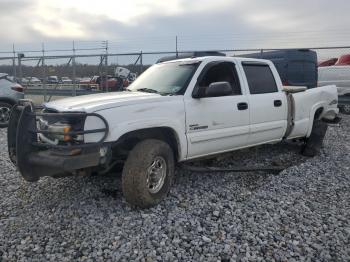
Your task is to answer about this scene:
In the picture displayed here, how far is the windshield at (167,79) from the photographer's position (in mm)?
4871

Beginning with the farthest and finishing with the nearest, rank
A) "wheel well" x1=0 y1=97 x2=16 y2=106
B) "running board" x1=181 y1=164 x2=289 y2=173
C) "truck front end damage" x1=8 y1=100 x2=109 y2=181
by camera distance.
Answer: "wheel well" x1=0 y1=97 x2=16 y2=106 → "running board" x1=181 y1=164 x2=289 y2=173 → "truck front end damage" x1=8 y1=100 x2=109 y2=181

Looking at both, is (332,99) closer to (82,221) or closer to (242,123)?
(242,123)

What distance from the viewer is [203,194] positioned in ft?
15.9

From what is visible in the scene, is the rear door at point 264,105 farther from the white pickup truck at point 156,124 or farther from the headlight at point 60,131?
the headlight at point 60,131

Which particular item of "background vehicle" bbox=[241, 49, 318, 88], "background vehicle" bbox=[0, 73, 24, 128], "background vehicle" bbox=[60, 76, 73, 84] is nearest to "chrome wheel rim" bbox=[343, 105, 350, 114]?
"background vehicle" bbox=[241, 49, 318, 88]

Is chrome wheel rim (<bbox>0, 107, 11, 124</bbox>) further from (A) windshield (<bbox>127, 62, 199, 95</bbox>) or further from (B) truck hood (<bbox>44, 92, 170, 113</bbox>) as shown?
(B) truck hood (<bbox>44, 92, 170, 113</bbox>)

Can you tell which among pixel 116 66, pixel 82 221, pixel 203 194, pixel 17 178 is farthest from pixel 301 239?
pixel 116 66

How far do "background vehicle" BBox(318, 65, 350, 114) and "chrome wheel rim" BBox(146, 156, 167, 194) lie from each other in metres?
10.9

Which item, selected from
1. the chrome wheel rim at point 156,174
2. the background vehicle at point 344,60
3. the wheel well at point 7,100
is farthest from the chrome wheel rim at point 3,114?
the background vehicle at point 344,60

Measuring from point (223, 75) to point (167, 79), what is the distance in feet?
2.85

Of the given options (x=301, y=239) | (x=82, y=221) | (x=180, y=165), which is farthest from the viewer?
(x=180, y=165)

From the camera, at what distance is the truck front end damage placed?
3781 mm

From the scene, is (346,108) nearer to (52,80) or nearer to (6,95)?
(6,95)

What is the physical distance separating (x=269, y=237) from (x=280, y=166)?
272 cm
